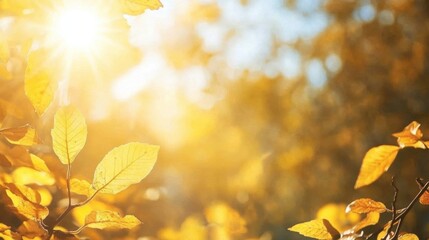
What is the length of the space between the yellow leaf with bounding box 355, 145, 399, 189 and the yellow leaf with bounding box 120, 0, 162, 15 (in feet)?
1.35

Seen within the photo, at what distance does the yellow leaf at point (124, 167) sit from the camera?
595mm

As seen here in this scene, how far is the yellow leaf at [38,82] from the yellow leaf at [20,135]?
0.03 meters

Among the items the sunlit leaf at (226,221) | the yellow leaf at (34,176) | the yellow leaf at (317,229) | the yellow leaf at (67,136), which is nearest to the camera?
the yellow leaf at (67,136)

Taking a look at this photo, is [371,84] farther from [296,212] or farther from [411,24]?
[296,212]

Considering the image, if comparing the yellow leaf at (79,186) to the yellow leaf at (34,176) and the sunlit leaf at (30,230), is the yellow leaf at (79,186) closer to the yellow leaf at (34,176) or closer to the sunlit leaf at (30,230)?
the sunlit leaf at (30,230)

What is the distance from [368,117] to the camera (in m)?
6.75

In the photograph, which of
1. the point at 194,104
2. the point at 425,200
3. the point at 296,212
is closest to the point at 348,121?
the point at 194,104

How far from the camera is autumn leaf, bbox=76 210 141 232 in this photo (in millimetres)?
622

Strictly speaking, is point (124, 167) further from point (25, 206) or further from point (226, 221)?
point (226, 221)

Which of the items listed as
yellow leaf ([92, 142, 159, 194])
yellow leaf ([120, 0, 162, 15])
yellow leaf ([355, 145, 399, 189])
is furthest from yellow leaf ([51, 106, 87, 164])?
yellow leaf ([355, 145, 399, 189])

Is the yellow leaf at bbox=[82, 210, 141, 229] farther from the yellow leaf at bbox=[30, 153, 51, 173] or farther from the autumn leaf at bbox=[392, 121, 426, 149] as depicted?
the autumn leaf at bbox=[392, 121, 426, 149]

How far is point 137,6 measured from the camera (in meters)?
0.64

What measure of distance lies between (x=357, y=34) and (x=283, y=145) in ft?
18.6

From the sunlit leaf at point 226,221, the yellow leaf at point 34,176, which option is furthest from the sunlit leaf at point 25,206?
the sunlit leaf at point 226,221
